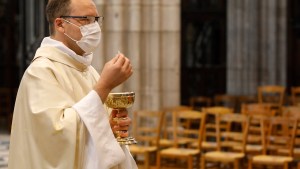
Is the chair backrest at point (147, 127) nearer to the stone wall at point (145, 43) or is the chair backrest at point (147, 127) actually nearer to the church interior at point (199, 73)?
the church interior at point (199, 73)

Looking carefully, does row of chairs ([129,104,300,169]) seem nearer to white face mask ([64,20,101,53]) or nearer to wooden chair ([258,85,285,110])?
wooden chair ([258,85,285,110])

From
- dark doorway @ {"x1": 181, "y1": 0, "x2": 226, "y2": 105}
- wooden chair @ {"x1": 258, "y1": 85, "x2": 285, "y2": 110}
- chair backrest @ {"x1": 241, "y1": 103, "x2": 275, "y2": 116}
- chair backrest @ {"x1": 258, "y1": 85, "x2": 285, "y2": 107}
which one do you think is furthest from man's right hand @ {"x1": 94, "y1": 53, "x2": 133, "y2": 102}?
dark doorway @ {"x1": 181, "y1": 0, "x2": 226, "y2": 105}

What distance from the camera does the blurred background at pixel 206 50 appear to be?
11.9m

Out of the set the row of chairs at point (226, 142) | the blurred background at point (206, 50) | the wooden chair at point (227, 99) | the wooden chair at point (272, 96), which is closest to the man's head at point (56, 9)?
the row of chairs at point (226, 142)

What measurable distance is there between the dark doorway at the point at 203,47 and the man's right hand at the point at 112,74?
49.1 feet

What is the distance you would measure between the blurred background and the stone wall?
1 centimetres

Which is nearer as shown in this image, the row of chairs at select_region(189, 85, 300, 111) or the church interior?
the church interior

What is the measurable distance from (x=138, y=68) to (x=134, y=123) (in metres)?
1.33

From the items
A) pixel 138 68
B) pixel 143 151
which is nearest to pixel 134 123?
pixel 143 151

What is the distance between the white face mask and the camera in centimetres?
337

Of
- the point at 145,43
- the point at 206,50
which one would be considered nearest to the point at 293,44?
the point at 206,50

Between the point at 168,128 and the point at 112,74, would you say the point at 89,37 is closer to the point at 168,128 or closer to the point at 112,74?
the point at 112,74

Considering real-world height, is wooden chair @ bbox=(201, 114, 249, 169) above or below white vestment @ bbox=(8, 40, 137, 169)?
below

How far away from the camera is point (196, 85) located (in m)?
18.4
